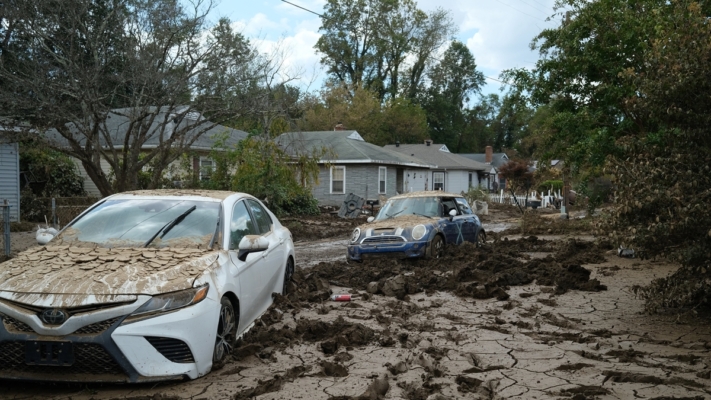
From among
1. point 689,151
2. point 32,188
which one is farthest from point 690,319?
point 32,188

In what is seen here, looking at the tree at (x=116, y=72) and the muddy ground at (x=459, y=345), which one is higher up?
the tree at (x=116, y=72)

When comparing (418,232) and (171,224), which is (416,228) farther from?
(171,224)

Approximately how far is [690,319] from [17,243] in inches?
583

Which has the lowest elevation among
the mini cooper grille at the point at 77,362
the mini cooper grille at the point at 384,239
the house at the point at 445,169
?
the mini cooper grille at the point at 77,362

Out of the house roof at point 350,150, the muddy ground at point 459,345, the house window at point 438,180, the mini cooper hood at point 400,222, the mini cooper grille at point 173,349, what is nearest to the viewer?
the mini cooper grille at point 173,349

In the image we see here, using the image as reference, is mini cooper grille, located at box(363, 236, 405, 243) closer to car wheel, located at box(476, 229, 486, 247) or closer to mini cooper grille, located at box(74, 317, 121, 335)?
car wheel, located at box(476, 229, 486, 247)

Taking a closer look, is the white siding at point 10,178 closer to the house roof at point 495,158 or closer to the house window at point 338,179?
the house window at point 338,179

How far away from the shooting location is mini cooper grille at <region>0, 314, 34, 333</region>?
5023mm

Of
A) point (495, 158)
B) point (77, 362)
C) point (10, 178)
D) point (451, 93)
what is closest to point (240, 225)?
point (77, 362)

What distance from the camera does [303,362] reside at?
613cm

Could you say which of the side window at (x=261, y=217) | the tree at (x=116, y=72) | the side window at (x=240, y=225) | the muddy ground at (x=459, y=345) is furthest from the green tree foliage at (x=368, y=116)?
the side window at (x=240, y=225)

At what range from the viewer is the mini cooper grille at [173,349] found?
202 inches

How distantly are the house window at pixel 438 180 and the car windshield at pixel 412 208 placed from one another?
34.0m

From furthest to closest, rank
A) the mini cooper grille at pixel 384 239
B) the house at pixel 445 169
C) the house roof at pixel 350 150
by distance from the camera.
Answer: the house at pixel 445 169, the house roof at pixel 350 150, the mini cooper grille at pixel 384 239
